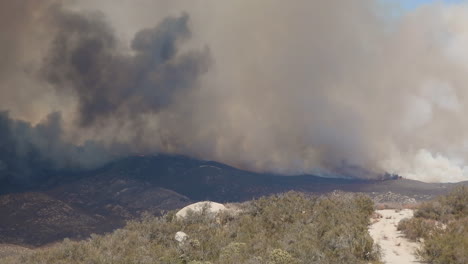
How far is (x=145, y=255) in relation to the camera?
1296 inches

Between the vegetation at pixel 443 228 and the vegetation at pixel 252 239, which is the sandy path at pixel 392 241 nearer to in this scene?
the vegetation at pixel 443 228

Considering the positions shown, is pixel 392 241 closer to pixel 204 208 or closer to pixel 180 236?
pixel 180 236

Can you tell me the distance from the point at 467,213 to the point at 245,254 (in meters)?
21.2

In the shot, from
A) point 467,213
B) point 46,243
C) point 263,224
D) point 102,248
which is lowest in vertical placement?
point 46,243

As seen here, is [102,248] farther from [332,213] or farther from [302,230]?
[332,213]

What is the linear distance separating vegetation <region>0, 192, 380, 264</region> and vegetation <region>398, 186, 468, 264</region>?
3.90m

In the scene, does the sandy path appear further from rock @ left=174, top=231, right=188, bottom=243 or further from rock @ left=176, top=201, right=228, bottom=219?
rock @ left=176, top=201, right=228, bottom=219

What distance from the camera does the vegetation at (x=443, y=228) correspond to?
27.1 metres

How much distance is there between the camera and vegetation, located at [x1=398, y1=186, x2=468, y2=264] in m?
27.1

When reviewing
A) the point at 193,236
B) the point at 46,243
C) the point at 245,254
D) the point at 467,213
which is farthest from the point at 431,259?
the point at 46,243

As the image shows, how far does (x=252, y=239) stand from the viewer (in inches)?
1395

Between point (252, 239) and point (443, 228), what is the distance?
16.6 metres

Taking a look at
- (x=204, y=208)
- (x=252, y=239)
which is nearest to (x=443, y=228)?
(x=252, y=239)

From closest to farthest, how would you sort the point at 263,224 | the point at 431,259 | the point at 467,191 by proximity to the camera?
the point at 431,259, the point at 467,191, the point at 263,224
